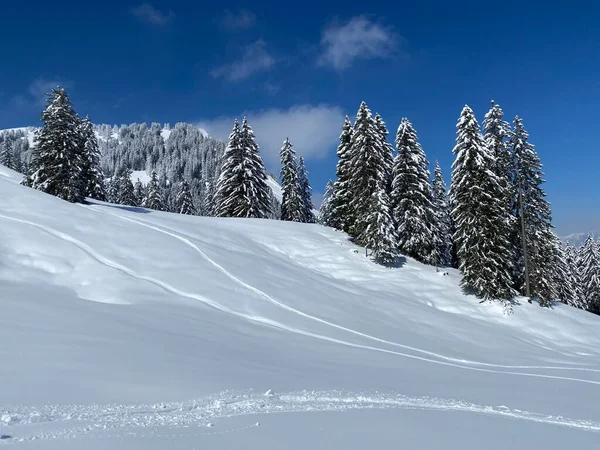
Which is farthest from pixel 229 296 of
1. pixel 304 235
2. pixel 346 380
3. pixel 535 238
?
pixel 535 238

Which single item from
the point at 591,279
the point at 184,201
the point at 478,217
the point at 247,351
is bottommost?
the point at 247,351

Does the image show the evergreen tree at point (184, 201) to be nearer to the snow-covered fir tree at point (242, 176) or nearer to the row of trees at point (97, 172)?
the row of trees at point (97, 172)

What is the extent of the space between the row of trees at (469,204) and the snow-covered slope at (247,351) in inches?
115

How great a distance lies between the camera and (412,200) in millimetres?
35625

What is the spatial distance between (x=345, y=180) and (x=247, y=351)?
30269 millimetres

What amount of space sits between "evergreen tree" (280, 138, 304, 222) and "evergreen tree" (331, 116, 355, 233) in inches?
422

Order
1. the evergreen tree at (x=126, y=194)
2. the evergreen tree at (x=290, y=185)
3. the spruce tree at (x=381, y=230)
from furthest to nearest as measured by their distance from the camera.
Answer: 1. the evergreen tree at (x=126, y=194)
2. the evergreen tree at (x=290, y=185)
3. the spruce tree at (x=381, y=230)

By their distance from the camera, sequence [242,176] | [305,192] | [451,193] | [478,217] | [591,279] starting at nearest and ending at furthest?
[478,217], [451,193], [242,176], [591,279], [305,192]

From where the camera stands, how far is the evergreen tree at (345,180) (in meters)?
37.7

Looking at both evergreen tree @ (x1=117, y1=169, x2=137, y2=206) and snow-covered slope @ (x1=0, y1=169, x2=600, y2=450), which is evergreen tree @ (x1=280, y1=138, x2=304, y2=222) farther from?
evergreen tree @ (x1=117, y1=169, x2=137, y2=206)

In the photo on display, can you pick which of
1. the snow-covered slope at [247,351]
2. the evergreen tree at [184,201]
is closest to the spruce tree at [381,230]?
the snow-covered slope at [247,351]

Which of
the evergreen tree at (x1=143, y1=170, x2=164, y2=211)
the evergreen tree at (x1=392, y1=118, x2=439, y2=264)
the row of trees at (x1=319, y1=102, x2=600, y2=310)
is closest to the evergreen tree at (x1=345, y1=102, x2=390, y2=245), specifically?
the row of trees at (x1=319, y1=102, x2=600, y2=310)

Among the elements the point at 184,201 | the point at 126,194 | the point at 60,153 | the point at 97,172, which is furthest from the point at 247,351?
the point at 126,194

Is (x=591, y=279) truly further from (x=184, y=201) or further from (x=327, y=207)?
(x=184, y=201)
